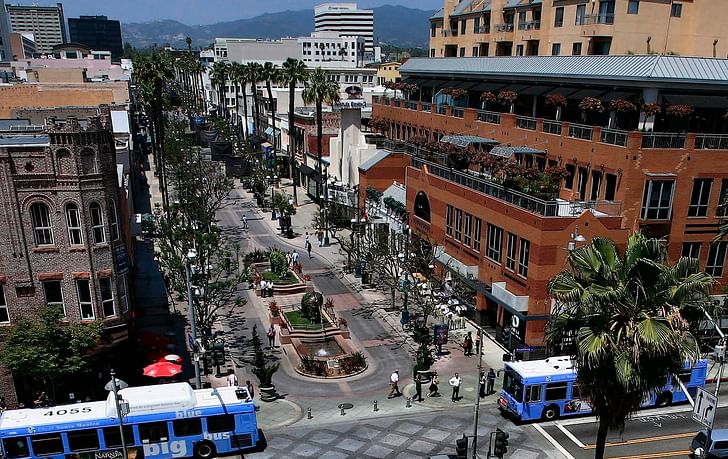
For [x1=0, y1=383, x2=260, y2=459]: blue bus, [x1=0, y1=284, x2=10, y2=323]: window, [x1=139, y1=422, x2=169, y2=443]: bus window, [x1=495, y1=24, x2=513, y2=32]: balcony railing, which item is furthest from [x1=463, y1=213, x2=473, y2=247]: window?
[x1=495, y1=24, x2=513, y2=32]: balcony railing

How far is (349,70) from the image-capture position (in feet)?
445

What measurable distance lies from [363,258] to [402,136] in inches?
952

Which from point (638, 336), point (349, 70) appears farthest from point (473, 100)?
point (349, 70)

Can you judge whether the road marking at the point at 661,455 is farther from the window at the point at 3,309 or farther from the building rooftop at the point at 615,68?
the window at the point at 3,309

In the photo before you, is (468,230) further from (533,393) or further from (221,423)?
(221,423)

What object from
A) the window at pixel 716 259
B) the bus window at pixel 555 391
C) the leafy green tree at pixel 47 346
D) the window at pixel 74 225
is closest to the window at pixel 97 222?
the window at pixel 74 225

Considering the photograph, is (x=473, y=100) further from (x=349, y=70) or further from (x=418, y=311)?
(x=349, y=70)

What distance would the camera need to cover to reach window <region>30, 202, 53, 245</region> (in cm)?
2566

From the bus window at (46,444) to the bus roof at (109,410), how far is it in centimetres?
29

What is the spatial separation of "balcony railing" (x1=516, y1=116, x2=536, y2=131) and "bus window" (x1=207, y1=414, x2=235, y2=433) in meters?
30.2

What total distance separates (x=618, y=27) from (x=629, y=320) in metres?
38.2

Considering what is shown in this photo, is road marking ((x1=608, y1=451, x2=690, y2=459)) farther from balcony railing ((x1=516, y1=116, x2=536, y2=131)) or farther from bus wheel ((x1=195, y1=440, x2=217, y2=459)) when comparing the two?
balcony railing ((x1=516, y1=116, x2=536, y2=131))

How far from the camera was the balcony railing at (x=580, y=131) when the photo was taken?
36750mm

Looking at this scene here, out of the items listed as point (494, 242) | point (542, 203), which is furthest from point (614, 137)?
point (494, 242)
